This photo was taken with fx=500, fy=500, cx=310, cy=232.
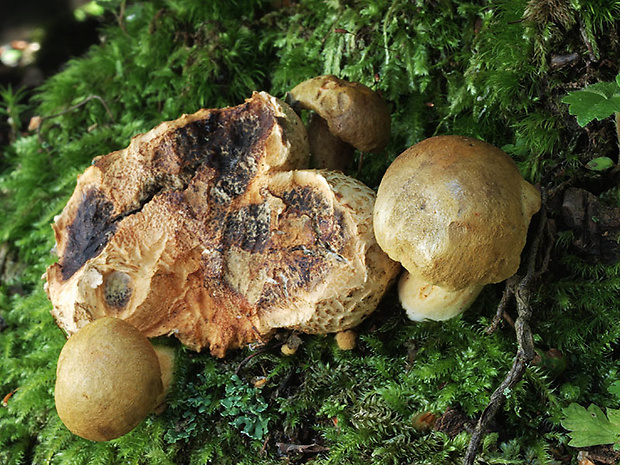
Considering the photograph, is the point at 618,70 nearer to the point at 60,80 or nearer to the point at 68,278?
the point at 68,278

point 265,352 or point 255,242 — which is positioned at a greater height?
point 255,242

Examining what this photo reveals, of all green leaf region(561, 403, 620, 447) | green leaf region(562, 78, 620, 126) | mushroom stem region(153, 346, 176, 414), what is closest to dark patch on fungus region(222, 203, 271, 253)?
mushroom stem region(153, 346, 176, 414)

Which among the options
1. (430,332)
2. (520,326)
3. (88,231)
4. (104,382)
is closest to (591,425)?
(520,326)

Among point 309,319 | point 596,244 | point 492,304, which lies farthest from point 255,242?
point 596,244

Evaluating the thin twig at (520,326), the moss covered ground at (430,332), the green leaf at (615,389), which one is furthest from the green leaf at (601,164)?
the green leaf at (615,389)

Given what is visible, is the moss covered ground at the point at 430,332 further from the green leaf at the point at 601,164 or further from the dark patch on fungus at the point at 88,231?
the dark patch on fungus at the point at 88,231

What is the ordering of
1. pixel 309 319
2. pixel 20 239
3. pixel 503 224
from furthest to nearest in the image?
pixel 20 239, pixel 309 319, pixel 503 224

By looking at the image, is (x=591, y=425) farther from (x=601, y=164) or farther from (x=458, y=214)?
→ (x=601, y=164)

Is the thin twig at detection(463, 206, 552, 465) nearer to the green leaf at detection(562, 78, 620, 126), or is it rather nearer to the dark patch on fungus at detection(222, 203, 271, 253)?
the green leaf at detection(562, 78, 620, 126)
